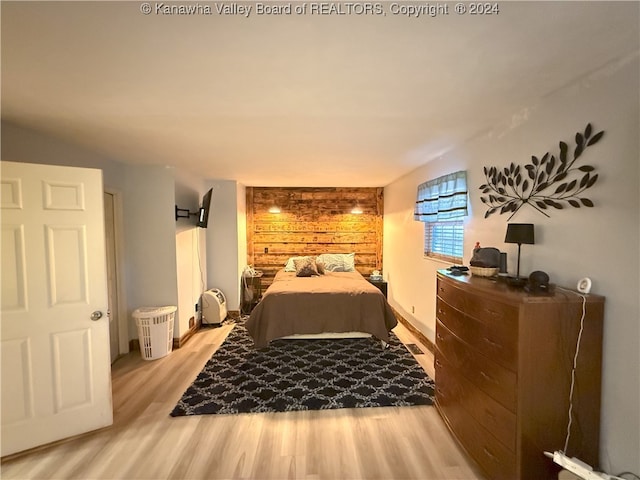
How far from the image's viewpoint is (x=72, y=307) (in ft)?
6.75

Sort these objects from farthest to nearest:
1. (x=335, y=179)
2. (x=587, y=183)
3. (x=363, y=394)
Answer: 1. (x=335, y=179)
2. (x=363, y=394)
3. (x=587, y=183)

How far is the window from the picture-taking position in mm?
2766

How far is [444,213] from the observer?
3014 mm

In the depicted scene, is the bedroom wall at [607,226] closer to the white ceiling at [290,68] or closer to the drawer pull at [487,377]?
the white ceiling at [290,68]

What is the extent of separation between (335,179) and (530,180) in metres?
3.06

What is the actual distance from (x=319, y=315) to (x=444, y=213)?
1.92 meters

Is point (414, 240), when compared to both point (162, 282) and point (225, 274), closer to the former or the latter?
point (225, 274)

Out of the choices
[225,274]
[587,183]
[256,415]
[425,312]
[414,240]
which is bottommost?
[256,415]

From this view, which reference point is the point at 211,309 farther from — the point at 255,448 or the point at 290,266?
the point at 255,448

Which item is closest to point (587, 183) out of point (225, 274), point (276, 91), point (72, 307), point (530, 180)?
point (530, 180)

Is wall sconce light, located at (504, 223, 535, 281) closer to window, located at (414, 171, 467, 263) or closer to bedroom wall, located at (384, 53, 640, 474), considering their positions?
bedroom wall, located at (384, 53, 640, 474)

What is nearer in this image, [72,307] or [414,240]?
[72,307]

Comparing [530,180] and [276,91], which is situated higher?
[276,91]

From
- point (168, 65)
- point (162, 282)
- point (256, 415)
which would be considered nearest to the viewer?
point (168, 65)
